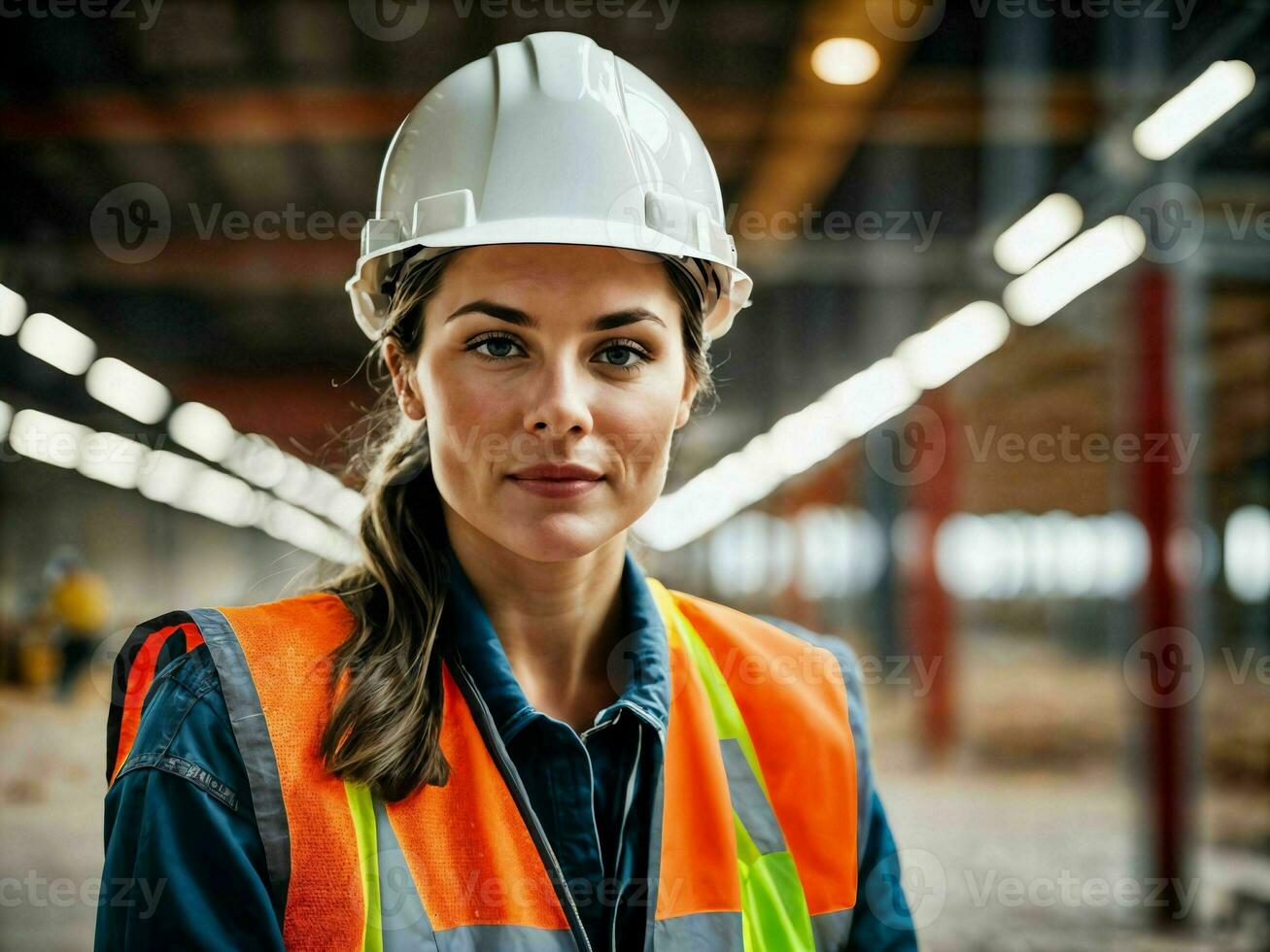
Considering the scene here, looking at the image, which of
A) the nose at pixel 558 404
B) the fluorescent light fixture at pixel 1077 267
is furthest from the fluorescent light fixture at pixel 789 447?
the nose at pixel 558 404

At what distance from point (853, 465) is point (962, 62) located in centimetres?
1269

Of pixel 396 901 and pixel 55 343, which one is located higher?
pixel 55 343

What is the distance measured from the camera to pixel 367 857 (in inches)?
57.6

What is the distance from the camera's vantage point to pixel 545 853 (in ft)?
5.14

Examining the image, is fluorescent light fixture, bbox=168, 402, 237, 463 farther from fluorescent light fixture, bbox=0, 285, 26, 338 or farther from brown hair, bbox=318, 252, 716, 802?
brown hair, bbox=318, 252, 716, 802

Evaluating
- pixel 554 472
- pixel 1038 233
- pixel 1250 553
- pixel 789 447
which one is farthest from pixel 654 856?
pixel 1250 553

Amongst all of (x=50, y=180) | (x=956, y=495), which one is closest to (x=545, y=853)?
(x=50, y=180)

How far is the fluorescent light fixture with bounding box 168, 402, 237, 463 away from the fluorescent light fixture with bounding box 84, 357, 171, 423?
147cm

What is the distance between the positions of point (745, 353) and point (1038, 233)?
700 cm

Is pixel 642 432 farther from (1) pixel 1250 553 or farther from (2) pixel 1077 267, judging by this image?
(1) pixel 1250 553

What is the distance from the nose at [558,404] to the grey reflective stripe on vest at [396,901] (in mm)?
630

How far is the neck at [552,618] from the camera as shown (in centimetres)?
186

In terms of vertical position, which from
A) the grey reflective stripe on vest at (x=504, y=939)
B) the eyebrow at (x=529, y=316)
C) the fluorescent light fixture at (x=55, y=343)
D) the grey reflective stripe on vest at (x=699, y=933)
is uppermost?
the fluorescent light fixture at (x=55, y=343)

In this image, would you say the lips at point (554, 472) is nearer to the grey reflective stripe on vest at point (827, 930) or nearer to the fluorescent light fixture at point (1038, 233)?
the grey reflective stripe on vest at point (827, 930)
